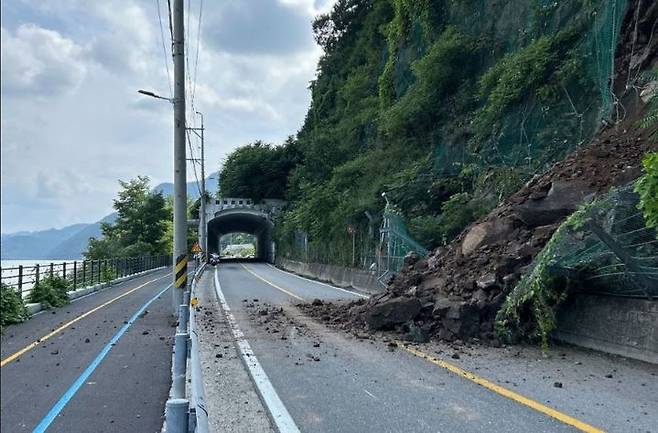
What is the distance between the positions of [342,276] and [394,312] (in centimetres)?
1893

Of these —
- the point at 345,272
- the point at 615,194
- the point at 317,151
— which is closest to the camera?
the point at 615,194

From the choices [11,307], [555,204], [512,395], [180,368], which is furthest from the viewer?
[11,307]

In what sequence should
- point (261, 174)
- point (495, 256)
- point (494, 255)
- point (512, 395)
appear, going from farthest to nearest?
point (261, 174)
point (494, 255)
point (495, 256)
point (512, 395)

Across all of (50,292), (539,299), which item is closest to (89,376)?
(539,299)

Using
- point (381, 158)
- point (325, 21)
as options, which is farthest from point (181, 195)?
point (325, 21)

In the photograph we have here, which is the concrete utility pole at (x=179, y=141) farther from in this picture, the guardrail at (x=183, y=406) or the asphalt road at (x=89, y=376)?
the guardrail at (x=183, y=406)

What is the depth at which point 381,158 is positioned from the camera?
111ft

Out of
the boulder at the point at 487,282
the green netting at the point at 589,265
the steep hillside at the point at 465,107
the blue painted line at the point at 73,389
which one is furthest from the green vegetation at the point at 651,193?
the steep hillside at the point at 465,107

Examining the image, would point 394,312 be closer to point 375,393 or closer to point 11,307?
point 375,393

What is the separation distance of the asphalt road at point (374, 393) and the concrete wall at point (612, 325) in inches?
109

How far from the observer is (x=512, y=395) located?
22.5ft

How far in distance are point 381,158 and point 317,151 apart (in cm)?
2197

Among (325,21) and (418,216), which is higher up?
(325,21)

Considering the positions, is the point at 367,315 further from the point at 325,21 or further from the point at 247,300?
the point at 325,21
